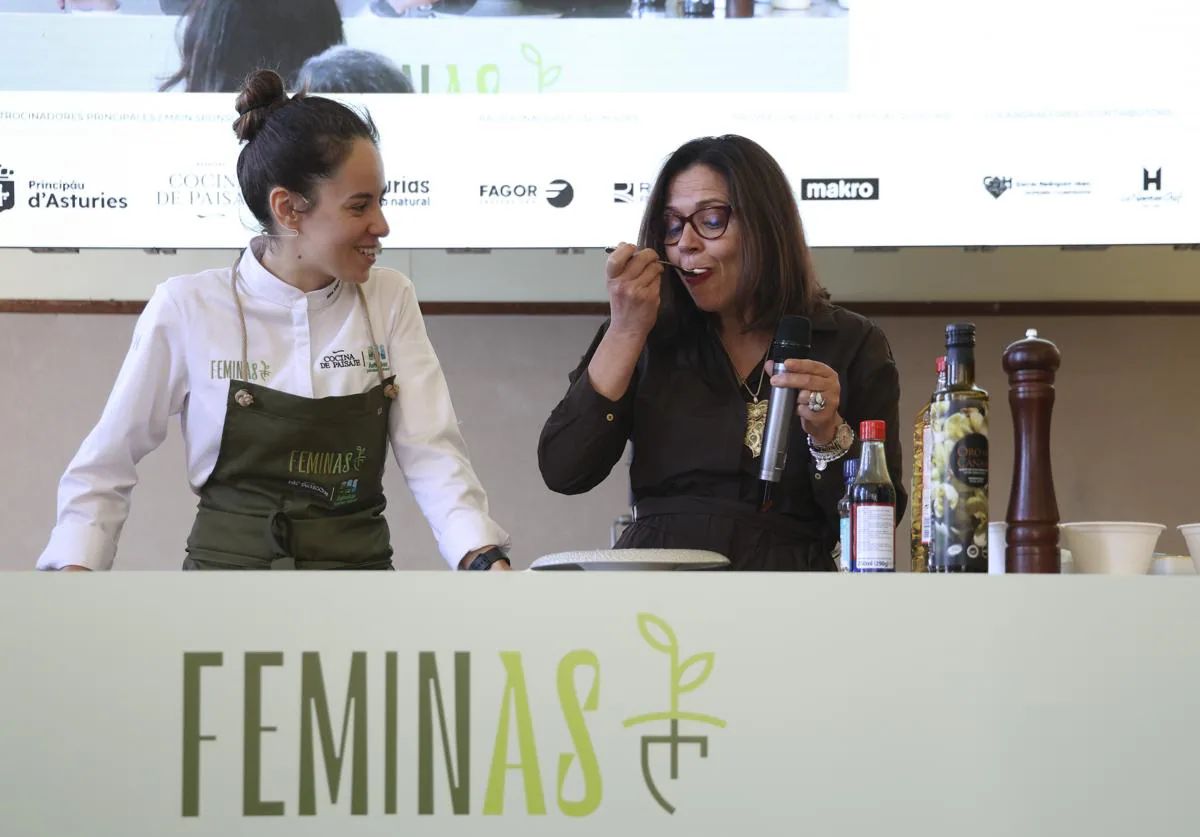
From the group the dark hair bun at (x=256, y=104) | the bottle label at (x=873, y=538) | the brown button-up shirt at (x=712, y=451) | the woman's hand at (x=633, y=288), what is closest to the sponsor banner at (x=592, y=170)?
the dark hair bun at (x=256, y=104)

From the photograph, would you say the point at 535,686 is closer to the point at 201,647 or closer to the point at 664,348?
the point at 201,647

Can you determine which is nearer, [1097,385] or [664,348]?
[664,348]

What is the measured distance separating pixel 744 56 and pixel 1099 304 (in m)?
0.84

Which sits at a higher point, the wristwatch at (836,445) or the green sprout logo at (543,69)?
the green sprout logo at (543,69)

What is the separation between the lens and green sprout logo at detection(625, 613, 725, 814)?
1.02 meters

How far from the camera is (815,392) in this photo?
1.48 meters

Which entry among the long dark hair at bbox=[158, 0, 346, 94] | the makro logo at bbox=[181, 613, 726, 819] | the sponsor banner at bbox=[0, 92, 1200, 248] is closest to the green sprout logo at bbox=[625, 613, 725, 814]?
the makro logo at bbox=[181, 613, 726, 819]

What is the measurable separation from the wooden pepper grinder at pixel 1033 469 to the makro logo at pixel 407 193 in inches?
62.3

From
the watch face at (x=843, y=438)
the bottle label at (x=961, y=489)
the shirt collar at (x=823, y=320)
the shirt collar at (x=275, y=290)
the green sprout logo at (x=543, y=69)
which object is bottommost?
the bottle label at (x=961, y=489)

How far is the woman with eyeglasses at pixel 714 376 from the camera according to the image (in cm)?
172

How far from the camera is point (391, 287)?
6.23 feet

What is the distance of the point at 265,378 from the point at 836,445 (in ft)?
2.38

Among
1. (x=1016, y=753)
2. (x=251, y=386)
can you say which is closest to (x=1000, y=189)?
(x=251, y=386)

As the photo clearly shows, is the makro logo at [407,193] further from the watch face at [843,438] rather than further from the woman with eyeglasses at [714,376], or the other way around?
the watch face at [843,438]
